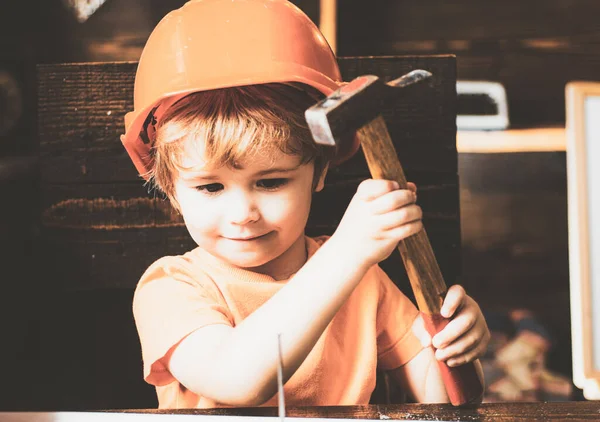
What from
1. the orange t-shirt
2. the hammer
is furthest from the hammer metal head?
the orange t-shirt

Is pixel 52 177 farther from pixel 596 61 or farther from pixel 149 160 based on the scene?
pixel 596 61

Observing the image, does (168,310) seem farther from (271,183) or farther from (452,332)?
(452,332)

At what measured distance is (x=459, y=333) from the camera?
0.98 m

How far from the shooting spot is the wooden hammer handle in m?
0.88

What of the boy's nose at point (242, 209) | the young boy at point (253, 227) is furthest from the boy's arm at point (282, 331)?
the boy's nose at point (242, 209)

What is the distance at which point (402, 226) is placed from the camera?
2.97ft

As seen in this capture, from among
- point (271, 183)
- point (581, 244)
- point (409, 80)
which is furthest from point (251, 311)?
point (581, 244)

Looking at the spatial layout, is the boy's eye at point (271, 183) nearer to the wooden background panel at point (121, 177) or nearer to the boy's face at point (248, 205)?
the boy's face at point (248, 205)

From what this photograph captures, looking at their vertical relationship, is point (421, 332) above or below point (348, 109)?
below

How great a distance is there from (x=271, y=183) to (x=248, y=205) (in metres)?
0.05

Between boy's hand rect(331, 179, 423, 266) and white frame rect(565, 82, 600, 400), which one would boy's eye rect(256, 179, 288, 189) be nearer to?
boy's hand rect(331, 179, 423, 266)

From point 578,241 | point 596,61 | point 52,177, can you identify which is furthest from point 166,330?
point 596,61

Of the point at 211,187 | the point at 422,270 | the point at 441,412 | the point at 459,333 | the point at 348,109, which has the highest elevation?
the point at 348,109

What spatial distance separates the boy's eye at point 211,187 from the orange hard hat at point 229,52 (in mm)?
116
